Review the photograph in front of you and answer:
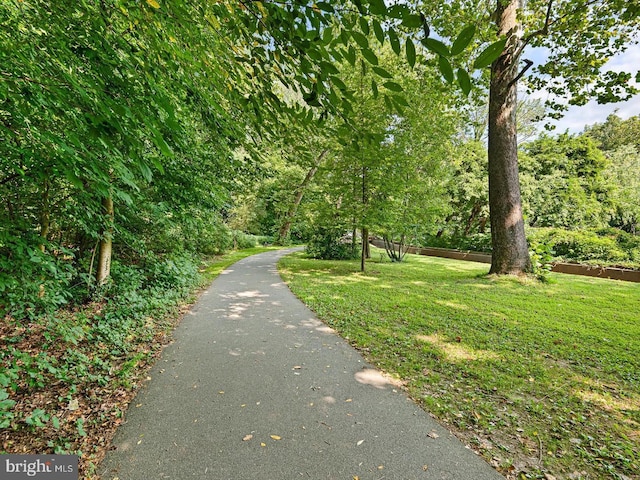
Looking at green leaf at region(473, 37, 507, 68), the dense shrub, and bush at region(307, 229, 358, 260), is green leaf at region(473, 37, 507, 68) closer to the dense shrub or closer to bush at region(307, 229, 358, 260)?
bush at region(307, 229, 358, 260)

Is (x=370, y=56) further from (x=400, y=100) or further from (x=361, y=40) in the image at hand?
(x=400, y=100)

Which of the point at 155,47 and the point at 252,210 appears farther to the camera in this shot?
the point at 252,210

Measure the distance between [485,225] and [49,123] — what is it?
797 inches

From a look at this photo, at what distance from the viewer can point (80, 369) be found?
116 inches

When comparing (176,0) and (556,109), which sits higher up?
(556,109)

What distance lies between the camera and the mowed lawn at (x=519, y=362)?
7.25 ft

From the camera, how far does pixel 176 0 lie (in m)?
1.65

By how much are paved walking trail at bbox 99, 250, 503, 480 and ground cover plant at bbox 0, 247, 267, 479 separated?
201 mm

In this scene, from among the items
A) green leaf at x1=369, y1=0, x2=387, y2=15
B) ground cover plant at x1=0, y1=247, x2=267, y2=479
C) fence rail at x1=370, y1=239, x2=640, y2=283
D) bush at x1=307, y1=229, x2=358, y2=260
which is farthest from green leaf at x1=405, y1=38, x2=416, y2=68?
bush at x1=307, y1=229, x2=358, y2=260

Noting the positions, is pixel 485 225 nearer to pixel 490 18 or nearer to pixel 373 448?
pixel 490 18

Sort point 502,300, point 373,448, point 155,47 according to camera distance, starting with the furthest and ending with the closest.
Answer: point 502,300, point 373,448, point 155,47

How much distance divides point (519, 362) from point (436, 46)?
3859mm

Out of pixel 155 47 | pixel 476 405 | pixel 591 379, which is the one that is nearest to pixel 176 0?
pixel 155 47
